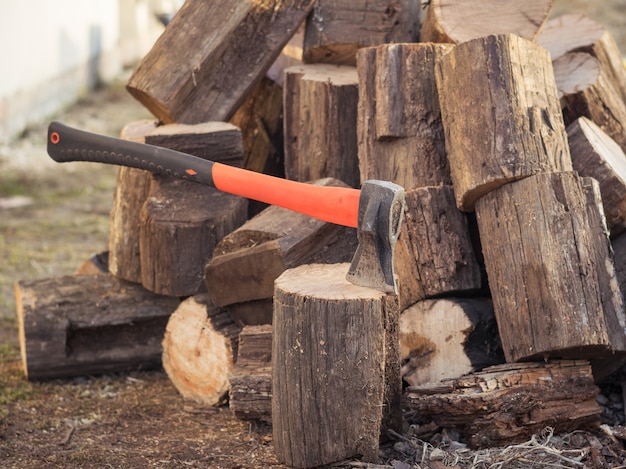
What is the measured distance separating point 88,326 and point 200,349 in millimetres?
604

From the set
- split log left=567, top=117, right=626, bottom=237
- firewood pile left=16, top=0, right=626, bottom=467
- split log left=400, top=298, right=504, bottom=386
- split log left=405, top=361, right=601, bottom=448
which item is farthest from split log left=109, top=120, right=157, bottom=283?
split log left=567, top=117, right=626, bottom=237

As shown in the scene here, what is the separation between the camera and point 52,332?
Answer: 3578 millimetres

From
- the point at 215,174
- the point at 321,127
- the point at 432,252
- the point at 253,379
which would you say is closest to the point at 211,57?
the point at 321,127

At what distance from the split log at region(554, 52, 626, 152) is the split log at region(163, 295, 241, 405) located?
5.88 ft

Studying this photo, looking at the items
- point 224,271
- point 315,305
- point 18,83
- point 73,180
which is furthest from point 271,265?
point 18,83

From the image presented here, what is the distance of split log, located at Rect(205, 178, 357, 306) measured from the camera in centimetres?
306

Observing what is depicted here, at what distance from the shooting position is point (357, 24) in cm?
390

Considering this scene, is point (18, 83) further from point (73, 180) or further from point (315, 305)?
point (315, 305)

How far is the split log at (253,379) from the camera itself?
2.90 metres

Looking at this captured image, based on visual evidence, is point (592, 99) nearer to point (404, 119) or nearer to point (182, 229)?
point (404, 119)

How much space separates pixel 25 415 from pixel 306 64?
2.10m

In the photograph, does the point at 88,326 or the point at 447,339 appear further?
the point at 88,326

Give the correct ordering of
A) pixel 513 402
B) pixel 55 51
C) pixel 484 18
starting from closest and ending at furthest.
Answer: pixel 513 402 < pixel 484 18 < pixel 55 51

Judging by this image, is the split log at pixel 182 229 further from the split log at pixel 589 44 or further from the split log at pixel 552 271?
the split log at pixel 589 44
